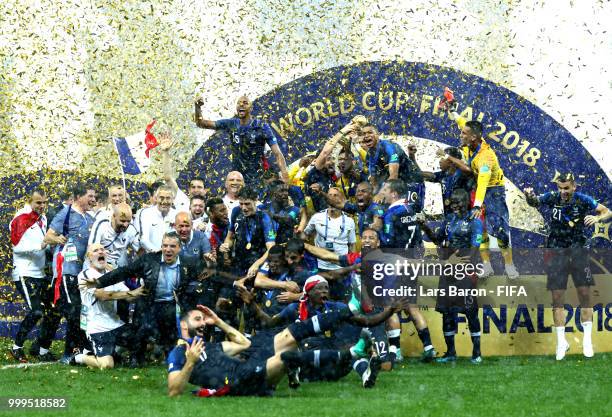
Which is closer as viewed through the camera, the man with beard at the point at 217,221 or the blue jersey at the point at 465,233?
the blue jersey at the point at 465,233

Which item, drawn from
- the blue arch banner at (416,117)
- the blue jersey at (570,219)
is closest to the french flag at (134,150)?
the blue arch banner at (416,117)

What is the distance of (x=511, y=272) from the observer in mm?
11703

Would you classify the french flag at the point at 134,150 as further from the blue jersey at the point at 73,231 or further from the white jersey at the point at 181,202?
the blue jersey at the point at 73,231

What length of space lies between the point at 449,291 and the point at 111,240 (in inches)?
135

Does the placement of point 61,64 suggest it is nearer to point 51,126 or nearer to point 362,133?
point 51,126

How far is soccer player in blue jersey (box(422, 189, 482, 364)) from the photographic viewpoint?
11.0 meters

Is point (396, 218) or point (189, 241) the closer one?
point (189, 241)

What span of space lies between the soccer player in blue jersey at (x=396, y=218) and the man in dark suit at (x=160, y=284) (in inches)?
73.5

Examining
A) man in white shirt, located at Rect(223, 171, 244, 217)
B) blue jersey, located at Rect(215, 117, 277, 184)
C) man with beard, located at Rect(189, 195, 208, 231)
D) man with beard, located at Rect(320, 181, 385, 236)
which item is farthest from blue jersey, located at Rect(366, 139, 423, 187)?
man with beard, located at Rect(189, 195, 208, 231)

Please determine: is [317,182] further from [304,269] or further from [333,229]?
[304,269]

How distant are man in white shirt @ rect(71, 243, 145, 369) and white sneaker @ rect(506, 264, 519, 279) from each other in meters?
3.83

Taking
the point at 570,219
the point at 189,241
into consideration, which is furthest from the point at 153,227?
the point at 570,219

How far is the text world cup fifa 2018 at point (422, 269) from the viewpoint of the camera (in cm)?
1075

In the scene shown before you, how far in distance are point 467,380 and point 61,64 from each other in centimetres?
931
